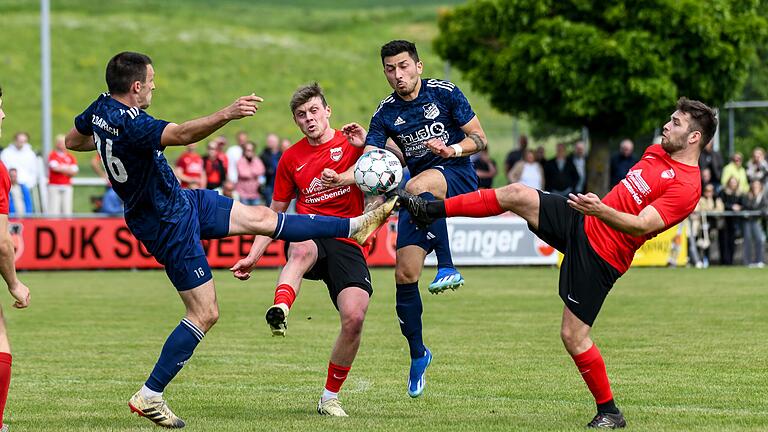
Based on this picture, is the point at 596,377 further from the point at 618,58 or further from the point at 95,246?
the point at 618,58

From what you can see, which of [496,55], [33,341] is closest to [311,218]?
[33,341]

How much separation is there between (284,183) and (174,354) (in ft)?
6.11

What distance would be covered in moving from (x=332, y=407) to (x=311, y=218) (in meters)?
1.36

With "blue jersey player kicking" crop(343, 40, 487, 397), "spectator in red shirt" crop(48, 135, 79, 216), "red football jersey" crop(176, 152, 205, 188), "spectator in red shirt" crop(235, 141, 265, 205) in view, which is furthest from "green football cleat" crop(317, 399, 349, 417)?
"spectator in red shirt" crop(48, 135, 79, 216)

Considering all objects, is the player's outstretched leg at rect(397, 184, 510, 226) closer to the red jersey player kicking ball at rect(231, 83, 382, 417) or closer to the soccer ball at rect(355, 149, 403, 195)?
the soccer ball at rect(355, 149, 403, 195)

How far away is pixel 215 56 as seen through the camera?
83.6 metres

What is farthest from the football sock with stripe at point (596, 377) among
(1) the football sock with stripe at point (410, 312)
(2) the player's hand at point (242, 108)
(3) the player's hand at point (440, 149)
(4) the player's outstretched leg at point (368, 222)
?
(2) the player's hand at point (242, 108)

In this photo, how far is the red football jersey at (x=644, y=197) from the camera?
8398 mm

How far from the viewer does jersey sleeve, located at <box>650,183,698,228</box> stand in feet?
27.3

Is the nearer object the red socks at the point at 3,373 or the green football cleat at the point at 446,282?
the red socks at the point at 3,373

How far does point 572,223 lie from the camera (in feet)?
28.4

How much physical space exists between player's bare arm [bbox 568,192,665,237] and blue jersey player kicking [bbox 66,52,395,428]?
1911 mm

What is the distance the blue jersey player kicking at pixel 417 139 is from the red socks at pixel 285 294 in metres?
1.15

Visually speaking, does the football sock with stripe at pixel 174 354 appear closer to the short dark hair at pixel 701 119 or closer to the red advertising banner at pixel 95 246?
the short dark hair at pixel 701 119
